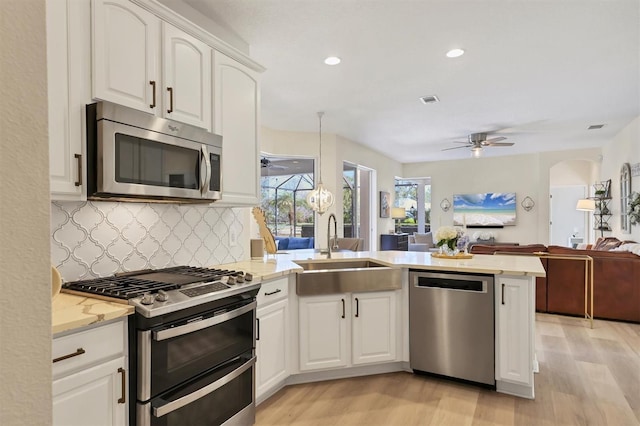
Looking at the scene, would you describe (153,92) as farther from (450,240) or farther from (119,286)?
(450,240)

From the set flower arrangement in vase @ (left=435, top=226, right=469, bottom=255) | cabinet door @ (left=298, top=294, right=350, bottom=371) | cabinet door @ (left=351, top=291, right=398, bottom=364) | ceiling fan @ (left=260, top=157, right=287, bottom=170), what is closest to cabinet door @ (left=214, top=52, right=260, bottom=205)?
cabinet door @ (left=298, top=294, right=350, bottom=371)

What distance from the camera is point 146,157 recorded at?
1975mm

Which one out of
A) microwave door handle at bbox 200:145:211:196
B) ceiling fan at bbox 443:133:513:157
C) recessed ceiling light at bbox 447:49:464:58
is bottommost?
→ microwave door handle at bbox 200:145:211:196

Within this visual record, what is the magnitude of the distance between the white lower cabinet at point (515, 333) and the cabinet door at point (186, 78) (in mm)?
2335

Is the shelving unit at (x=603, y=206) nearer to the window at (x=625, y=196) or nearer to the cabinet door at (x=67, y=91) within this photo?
A: the window at (x=625, y=196)

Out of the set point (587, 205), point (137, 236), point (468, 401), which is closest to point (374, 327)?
point (468, 401)

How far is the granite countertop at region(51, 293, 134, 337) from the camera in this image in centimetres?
135

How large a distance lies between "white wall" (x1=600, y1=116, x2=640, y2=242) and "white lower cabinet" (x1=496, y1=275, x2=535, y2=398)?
402cm

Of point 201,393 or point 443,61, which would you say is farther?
point 443,61

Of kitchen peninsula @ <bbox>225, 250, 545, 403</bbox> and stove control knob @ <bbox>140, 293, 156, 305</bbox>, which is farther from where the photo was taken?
kitchen peninsula @ <bbox>225, 250, 545, 403</bbox>

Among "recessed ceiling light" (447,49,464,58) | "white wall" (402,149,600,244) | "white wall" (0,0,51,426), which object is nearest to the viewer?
"white wall" (0,0,51,426)

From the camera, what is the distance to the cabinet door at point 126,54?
5.91 ft

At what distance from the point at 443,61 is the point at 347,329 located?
8.28 feet

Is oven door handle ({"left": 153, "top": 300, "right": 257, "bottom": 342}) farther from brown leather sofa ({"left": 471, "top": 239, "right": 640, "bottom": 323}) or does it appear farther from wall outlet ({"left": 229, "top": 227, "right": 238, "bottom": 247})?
brown leather sofa ({"left": 471, "top": 239, "right": 640, "bottom": 323})
